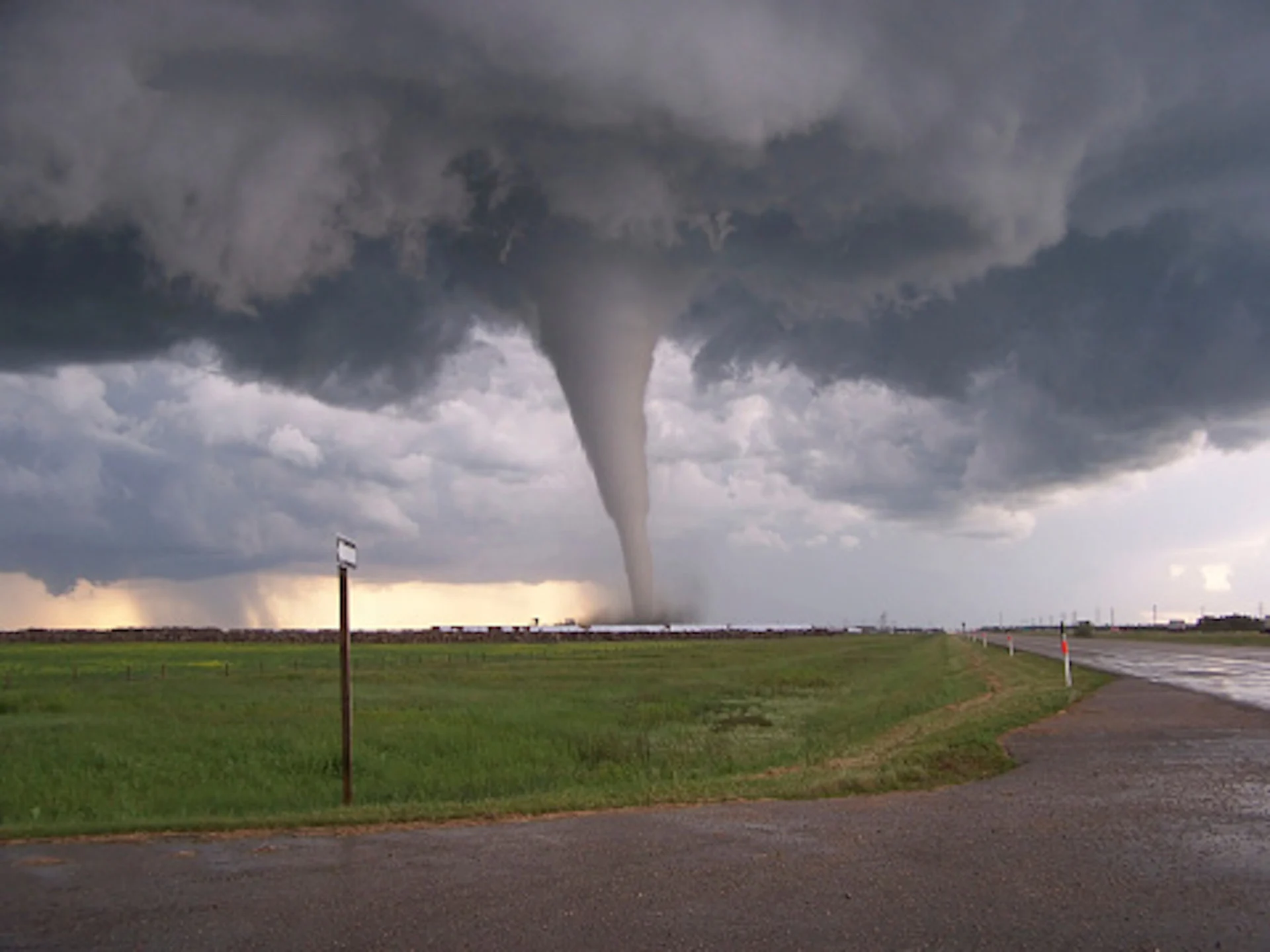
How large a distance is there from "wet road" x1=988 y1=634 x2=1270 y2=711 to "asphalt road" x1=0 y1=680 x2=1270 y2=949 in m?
17.1

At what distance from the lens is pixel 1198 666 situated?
48031 millimetres

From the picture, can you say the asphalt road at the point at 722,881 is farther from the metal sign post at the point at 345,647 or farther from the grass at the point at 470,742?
the metal sign post at the point at 345,647

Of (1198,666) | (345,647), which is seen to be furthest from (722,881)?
(1198,666)

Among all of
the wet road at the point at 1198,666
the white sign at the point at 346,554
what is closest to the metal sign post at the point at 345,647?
the white sign at the point at 346,554

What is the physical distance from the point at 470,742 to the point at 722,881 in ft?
68.6

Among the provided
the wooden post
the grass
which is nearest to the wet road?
the grass

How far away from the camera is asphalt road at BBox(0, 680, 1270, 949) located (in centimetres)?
798

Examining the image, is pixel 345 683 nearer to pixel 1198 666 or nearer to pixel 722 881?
pixel 722 881

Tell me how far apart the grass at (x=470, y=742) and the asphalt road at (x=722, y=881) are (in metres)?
1.93

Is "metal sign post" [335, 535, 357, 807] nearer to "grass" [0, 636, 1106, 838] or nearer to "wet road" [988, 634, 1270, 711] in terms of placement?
"grass" [0, 636, 1106, 838]

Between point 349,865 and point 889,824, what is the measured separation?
5747 millimetres

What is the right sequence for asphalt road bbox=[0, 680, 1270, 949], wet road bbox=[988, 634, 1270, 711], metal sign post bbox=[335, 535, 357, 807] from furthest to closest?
wet road bbox=[988, 634, 1270, 711], metal sign post bbox=[335, 535, 357, 807], asphalt road bbox=[0, 680, 1270, 949]

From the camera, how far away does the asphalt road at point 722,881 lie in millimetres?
7980

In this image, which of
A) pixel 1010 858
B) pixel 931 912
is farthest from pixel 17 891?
pixel 1010 858
